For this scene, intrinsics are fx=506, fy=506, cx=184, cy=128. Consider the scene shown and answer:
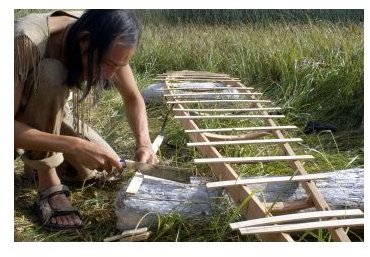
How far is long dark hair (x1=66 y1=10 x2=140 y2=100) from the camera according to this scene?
5.14ft

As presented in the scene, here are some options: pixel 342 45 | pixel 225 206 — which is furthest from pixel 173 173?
pixel 342 45

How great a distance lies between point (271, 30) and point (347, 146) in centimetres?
197

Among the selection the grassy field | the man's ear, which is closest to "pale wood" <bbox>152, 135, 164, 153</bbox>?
the grassy field

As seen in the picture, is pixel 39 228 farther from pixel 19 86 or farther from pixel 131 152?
pixel 131 152

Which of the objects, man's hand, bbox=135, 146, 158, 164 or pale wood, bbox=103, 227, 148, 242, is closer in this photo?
pale wood, bbox=103, 227, 148, 242

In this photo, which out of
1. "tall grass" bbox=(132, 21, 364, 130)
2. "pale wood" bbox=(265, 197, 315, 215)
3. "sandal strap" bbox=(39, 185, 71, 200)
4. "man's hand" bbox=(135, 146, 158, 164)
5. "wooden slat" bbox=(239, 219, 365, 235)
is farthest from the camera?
"tall grass" bbox=(132, 21, 364, 130)

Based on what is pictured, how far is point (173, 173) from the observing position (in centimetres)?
183

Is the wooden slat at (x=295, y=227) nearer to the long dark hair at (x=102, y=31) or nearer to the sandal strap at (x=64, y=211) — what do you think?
the long dark hair at (x=102, y=31)

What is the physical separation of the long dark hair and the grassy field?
61 centimetres

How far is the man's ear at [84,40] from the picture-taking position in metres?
1.62

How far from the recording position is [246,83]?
4.03 meters

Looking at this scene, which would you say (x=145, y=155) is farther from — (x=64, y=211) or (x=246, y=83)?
(x=246, y=83)

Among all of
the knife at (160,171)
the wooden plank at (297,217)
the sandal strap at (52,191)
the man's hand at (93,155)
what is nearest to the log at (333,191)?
the wooden plank at (297,217)

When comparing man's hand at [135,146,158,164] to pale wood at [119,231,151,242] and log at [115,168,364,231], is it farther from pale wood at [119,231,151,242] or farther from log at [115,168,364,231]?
pale wood at [119,231,151,242]
